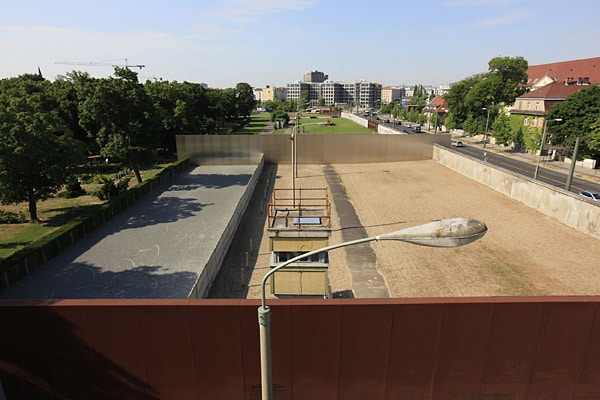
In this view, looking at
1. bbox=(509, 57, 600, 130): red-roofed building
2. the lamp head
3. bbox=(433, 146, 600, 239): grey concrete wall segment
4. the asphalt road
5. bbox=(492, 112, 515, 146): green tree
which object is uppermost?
bbox=(509, 57, 600, 130): red-roofed building

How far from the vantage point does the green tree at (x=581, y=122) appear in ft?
146

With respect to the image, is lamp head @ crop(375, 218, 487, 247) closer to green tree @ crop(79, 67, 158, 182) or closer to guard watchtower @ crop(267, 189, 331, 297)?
guard watchtower @ crop(267, 189, 331, 297)

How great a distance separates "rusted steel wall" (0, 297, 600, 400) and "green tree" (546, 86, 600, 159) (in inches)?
1846

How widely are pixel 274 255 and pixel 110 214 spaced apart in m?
18.2

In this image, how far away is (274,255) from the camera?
47.7 feet

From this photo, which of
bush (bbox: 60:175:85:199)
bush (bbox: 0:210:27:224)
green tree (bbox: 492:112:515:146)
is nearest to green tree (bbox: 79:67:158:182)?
bush (bbox: 60:175:85:199)

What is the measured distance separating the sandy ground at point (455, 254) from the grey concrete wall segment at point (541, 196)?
64cm

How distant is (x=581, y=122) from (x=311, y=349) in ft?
178

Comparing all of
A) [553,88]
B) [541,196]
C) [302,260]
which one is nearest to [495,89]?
[553,88]

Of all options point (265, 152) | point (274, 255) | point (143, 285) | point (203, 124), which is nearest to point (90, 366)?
point (274, 255)

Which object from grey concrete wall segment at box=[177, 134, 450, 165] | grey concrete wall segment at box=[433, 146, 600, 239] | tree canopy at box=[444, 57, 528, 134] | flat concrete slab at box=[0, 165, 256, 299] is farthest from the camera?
tree canopy at box=[444, 57, 528, 134]

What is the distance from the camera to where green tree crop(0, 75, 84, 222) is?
23391mm

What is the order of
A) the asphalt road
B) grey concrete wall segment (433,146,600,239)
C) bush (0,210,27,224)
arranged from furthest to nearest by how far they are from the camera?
1. the asphalt road
2. bush (0,210,27,224)
3. grey concrete wall segment (433,146,600,239)

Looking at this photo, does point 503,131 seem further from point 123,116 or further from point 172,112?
point 123,116
